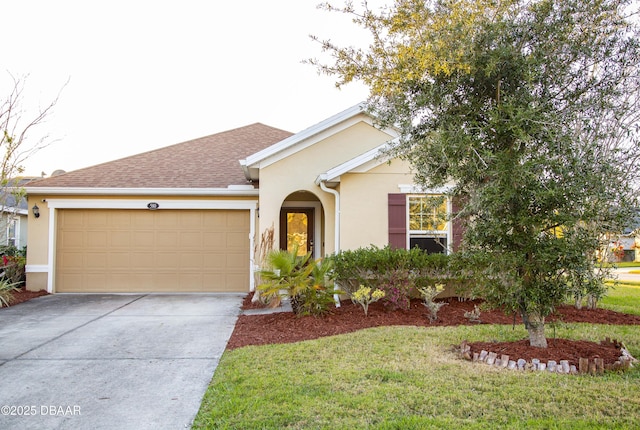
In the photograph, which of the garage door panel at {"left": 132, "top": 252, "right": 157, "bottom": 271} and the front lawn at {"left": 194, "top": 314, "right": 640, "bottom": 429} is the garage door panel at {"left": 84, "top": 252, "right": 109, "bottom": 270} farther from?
the front lawn at {"left": 194, "top": 314, "right": 640, "bottom": 429}

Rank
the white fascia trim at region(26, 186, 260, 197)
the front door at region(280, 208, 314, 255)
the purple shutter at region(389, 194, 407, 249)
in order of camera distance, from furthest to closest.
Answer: the front door at region(280, 208, 314, 255) < the white fascia trim at region(26, 186, 260, 197) < the purple shutter at region(389, 194, 407, 249)

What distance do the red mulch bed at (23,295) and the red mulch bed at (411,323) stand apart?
5.90 meters

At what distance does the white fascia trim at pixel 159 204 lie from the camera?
12.3 metres

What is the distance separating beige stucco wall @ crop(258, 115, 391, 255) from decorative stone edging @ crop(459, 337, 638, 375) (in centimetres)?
574

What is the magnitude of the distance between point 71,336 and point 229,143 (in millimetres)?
9866

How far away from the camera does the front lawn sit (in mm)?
3797

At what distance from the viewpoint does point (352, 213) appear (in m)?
9.96

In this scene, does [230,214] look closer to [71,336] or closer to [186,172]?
[186,172]

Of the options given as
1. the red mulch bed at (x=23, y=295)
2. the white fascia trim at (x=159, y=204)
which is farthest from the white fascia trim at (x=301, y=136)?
the red mulch bed at (x=23, y=295)

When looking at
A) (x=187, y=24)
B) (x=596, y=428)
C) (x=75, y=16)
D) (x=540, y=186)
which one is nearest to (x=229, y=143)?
(x=187, y=24)

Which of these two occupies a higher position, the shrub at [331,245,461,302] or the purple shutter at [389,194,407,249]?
the purple shutter at [389,194,407,249]

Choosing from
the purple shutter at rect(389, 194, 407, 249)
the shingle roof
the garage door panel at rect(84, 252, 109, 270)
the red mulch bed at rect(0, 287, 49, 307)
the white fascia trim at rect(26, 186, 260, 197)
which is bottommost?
the red mulch bed at rect(0, 287, 49, 307)

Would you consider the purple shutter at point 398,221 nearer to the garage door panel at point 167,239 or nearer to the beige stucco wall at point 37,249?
the garage door panel at point 167,239

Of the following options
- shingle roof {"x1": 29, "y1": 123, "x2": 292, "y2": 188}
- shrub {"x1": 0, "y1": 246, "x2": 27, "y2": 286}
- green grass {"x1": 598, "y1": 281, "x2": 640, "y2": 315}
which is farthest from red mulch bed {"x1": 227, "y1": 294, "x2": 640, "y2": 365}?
shrub {"x1": 0, "y1": 246, "x2": 27, "y2": 286}
